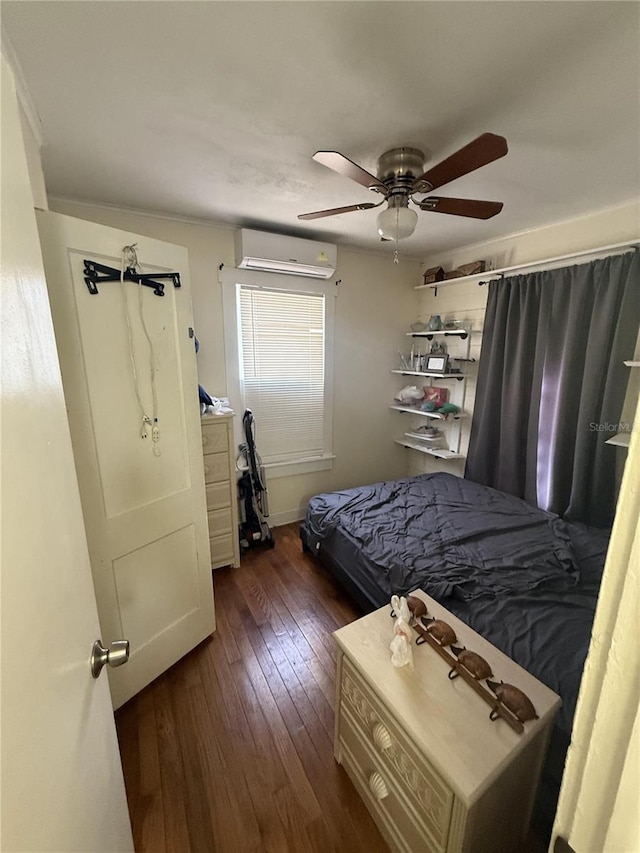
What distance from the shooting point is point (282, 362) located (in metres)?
2.98

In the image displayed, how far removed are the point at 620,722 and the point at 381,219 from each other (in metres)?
1.77

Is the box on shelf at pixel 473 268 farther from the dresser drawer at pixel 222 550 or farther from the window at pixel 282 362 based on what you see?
the dresser drawer at pixel 222 550

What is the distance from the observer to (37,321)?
60 centimetres

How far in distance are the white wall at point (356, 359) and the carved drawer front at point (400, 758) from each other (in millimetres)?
2103

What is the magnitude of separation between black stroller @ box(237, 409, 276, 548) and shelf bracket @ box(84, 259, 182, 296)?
146 cm

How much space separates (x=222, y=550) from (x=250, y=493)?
20.0 inches

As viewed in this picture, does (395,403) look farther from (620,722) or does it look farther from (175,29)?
(620,722)

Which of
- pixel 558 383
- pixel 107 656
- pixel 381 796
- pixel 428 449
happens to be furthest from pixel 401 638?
pixel 428 449

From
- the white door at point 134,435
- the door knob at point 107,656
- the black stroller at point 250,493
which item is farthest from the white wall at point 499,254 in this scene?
the door knob at point 107,656

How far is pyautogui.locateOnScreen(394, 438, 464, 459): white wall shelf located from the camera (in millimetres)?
3215

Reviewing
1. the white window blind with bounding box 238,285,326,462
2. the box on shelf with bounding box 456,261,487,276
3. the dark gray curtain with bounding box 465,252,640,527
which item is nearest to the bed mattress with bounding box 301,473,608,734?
the dark gray curtain with bounding box 465,252,640,527

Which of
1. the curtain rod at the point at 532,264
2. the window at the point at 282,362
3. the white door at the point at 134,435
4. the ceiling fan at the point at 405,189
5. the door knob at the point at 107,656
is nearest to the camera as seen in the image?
the door knob at the point at 107,656

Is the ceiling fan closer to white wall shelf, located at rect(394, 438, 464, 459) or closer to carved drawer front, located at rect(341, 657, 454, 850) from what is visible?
carved drawer front, located at rect(341, 657, 454, 850)

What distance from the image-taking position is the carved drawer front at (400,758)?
89 centimetres
